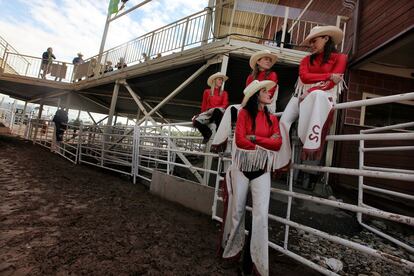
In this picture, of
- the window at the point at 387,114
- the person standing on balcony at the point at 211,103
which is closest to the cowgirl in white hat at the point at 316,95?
the person standing on balcony at the point at 211,103

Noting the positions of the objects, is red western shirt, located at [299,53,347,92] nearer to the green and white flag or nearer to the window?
the window

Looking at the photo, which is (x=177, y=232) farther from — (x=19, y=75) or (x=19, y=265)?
(x=19, y=75)

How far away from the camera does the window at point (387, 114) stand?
18.1 feet

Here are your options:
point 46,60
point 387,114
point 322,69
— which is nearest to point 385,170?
point 322,69

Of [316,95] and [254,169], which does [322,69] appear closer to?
[316,95]

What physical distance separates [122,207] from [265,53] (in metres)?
3.14

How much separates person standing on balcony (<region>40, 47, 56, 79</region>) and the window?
48.0 feet

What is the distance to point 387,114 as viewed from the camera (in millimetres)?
5621

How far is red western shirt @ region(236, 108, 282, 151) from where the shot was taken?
2.15 m

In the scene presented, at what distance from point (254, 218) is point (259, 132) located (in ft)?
2.52

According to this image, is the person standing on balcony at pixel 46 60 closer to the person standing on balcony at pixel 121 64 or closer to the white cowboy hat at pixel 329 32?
the person standing on balcony at pixel 121 64

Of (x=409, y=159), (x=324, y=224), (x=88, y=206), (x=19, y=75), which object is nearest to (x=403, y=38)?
(x=409, y=159)

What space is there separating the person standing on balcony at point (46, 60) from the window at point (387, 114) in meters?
14.6

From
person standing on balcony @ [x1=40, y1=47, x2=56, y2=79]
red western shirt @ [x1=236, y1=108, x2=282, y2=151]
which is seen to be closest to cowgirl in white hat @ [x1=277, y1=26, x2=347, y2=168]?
red western shirt @ [x1=236, y1=108, x2=282, y2=151]
